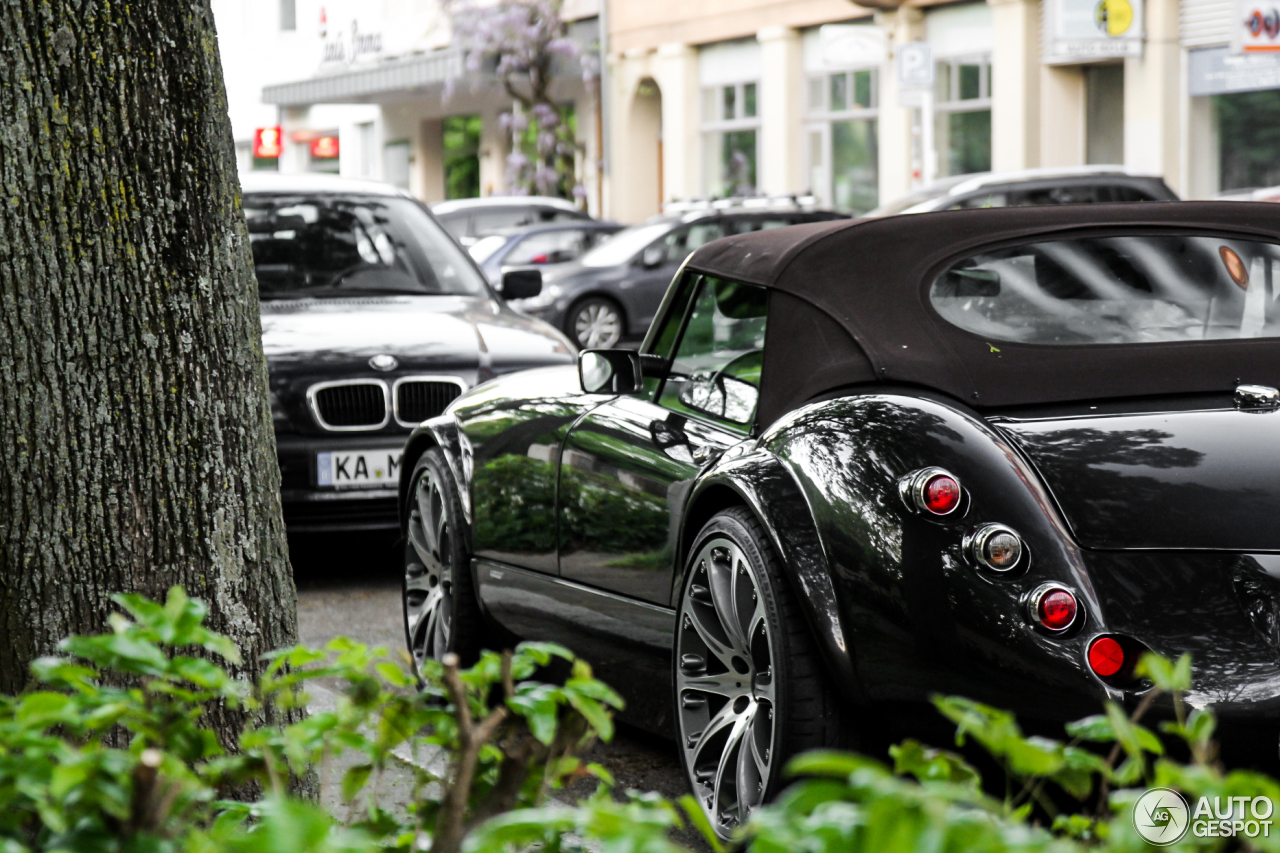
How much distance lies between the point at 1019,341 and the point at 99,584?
1.94 meters

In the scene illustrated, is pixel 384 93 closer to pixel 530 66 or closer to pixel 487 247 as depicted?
pixel 530 66

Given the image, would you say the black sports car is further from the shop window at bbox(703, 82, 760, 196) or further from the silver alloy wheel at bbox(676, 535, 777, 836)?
the shop window at bbox(703, 82, 760, 196)

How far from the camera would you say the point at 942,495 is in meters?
3.24

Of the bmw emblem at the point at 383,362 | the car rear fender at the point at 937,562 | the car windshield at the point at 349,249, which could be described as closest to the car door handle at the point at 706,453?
the car rear fender at the point at 937,562

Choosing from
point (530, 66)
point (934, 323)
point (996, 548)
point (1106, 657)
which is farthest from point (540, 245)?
point (1106, 657)

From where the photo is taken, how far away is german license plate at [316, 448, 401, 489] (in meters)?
6.97

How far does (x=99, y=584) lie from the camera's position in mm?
2951

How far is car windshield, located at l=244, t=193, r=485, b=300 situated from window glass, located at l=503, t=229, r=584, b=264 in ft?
43.0

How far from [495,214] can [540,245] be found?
5327 mm

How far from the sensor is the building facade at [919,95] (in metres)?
23.4

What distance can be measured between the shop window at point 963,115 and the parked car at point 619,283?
771cm

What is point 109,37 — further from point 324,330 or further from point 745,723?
point 324,330

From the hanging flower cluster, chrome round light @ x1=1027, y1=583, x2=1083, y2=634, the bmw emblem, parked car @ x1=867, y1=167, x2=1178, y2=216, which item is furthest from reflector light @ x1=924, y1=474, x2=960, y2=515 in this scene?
the hanging flower cluster

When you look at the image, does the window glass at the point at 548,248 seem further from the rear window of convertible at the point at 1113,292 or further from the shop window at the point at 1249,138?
the rear window of convertible at the point at 1113,292
